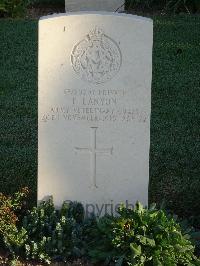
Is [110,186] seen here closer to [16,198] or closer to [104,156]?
[104,156]

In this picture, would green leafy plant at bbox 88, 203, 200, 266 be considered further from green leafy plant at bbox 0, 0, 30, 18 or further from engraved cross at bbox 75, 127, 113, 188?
green leafy plant at bbox 0, 0, 30, 18

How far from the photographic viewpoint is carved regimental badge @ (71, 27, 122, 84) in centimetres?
414

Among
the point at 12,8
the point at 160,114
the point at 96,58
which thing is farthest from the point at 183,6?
the point at 96,58

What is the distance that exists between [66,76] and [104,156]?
59 cm

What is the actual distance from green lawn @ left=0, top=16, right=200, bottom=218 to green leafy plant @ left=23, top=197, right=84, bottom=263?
0.55 meters

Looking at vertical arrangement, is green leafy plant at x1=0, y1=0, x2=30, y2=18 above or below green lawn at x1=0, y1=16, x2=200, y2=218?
above

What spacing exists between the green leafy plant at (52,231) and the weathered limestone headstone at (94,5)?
7.33 meters

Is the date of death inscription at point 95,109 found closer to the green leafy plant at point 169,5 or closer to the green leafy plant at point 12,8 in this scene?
the green leafy plant at point 12,8

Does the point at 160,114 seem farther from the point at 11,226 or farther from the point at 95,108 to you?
the point at 11,226

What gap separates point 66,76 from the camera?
4184mm

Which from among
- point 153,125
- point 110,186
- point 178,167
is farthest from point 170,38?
point 110,186

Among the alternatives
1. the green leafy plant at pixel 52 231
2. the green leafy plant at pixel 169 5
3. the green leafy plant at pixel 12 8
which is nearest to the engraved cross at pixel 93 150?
the green leafy plant at pixel 52 231

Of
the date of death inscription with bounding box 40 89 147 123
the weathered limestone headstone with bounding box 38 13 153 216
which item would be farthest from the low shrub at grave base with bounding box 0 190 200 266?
the date of death inscription with bounding box 40 89 147 123

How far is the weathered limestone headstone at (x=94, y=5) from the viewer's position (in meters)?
11.3
